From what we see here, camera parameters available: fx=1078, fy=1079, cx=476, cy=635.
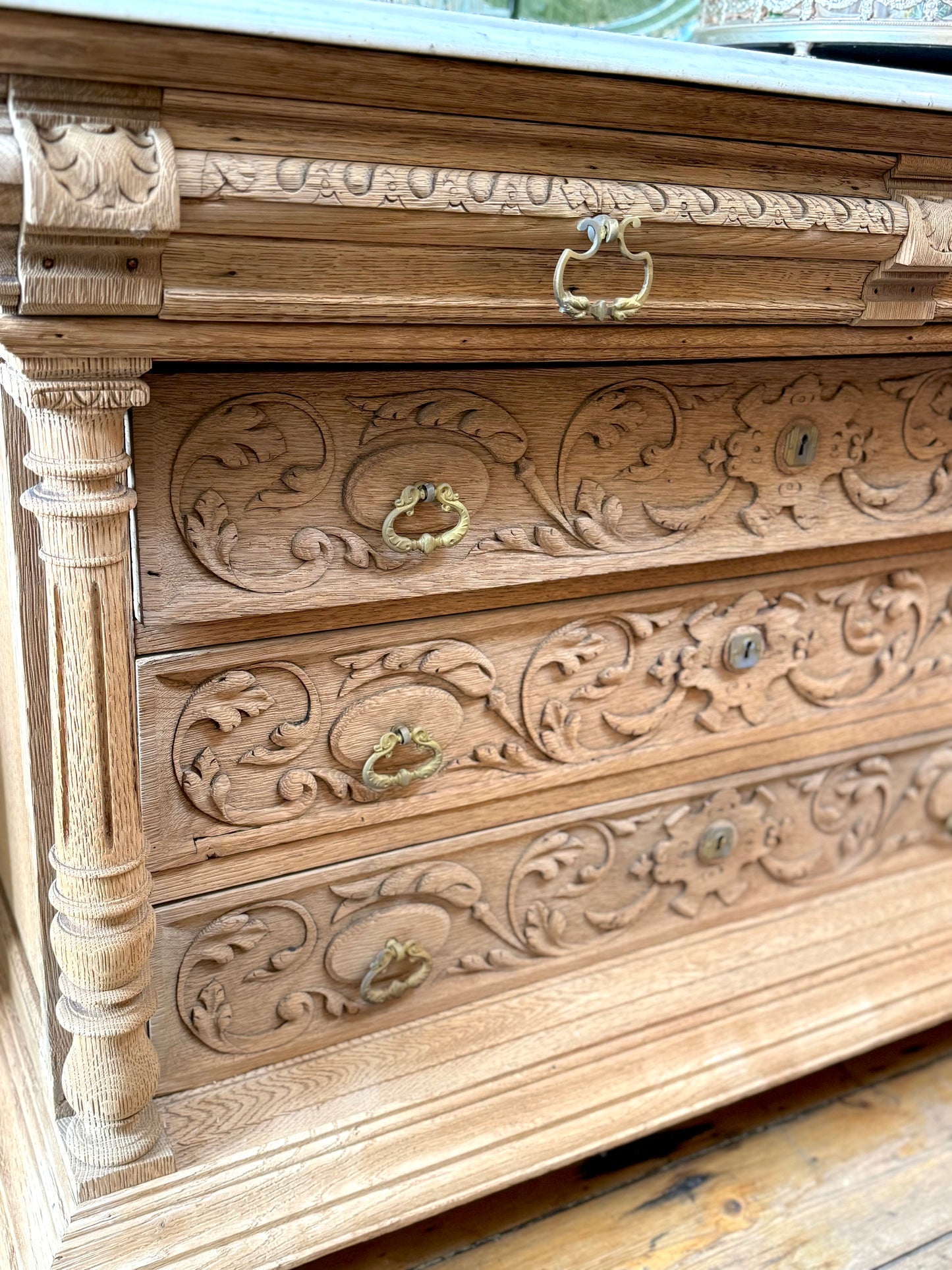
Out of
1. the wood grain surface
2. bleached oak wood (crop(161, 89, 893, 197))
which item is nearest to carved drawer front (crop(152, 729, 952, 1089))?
the wood grain surface

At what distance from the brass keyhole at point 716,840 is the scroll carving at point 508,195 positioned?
0.56 m

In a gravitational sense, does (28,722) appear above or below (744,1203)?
above

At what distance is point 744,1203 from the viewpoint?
1.01 metres

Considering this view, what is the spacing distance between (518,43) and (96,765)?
510mm

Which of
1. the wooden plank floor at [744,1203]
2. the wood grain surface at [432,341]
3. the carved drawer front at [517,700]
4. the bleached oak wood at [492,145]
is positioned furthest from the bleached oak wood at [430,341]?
the wooden plank floor at [744,1203]

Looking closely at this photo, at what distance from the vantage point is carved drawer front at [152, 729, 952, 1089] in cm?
86

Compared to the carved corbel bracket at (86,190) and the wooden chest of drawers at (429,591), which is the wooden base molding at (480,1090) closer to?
the wooden chest of drawers at (429,591)

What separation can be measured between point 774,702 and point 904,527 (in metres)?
0.21

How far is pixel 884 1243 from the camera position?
0.98 metres

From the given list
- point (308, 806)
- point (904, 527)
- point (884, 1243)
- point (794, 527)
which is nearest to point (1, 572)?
point (308, 806)

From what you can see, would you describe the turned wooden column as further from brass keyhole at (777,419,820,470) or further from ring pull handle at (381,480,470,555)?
brass keyhole at (777,419,820,470)

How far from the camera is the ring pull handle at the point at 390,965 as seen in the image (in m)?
0.91

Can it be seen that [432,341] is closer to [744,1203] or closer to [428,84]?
[428,84]

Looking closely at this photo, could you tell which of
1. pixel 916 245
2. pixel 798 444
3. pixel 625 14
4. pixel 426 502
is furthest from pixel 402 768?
pixel 625 14
